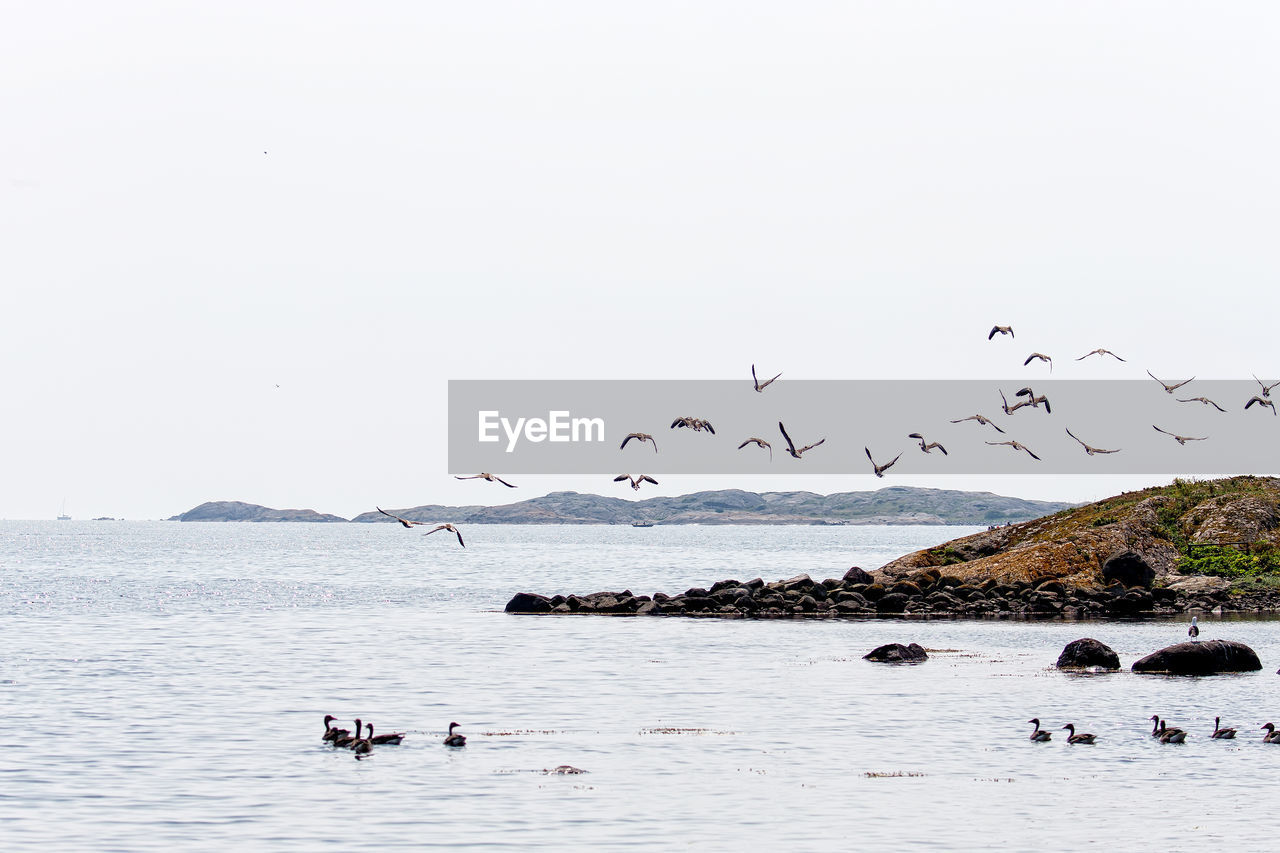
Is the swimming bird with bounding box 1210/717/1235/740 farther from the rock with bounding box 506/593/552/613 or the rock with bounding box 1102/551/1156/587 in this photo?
the rock with bounding box 506/593/552/613

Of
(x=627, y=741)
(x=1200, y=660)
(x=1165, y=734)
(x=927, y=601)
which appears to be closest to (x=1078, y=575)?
(x=927, y=601)

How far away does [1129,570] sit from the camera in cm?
7100

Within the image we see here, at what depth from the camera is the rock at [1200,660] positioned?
41.6 metres

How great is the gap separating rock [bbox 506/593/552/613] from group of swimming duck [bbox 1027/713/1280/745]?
143 feet

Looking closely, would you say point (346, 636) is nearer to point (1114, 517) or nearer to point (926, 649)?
point (926, 649)

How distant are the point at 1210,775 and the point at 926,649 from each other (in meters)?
23.8

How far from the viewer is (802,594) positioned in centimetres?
7119

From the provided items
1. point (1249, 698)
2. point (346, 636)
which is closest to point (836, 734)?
point (1249, 698)

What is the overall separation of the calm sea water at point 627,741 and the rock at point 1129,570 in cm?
1010

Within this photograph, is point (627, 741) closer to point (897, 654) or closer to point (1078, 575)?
point (897, 654)

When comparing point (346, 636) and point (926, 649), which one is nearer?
point (926, 649)

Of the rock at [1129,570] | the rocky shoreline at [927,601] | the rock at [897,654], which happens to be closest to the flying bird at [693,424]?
the rock at [897,654]

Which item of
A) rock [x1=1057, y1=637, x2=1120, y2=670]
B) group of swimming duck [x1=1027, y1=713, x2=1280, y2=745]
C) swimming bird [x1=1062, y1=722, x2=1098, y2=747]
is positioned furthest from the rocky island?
swimming bird [x1=1062, y1=722, x2=1098, y2=747]

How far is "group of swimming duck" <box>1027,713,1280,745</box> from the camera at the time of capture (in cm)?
2953
